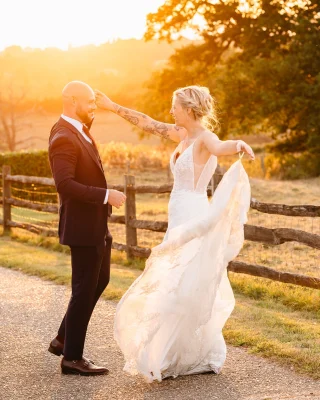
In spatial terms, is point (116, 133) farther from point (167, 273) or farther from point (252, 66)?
point (167, 273)

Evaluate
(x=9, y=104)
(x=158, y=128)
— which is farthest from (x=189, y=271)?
(x=9, y=104)

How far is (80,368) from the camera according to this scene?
5207 millimetres

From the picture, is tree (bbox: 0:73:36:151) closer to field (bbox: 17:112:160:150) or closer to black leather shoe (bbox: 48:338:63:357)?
field (bbox: 17:112:160:150)

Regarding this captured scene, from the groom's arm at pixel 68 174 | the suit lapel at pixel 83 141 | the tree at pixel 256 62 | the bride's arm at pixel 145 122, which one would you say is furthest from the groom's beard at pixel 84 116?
the tree at pixel 256 62

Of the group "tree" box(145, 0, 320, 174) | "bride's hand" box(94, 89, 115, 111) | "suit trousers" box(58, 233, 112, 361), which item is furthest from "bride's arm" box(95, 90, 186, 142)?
"tree" box(145, 0, 320, 174)

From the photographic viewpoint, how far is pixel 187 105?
5.16 metres

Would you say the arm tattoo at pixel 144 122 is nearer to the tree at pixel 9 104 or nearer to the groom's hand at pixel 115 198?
the groom's hand at pixel 115 198

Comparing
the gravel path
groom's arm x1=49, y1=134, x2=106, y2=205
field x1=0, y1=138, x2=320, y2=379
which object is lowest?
field x1=0, y1=138, x2=320, y2=379

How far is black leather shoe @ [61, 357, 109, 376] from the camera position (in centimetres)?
521

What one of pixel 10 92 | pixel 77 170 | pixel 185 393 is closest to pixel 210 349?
pixel 185 393

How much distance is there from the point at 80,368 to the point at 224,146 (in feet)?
6.32

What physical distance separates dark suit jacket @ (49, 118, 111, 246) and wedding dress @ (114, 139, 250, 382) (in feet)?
1.67

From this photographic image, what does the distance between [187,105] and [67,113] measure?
867 millimetres

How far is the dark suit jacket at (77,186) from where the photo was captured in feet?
16.1
